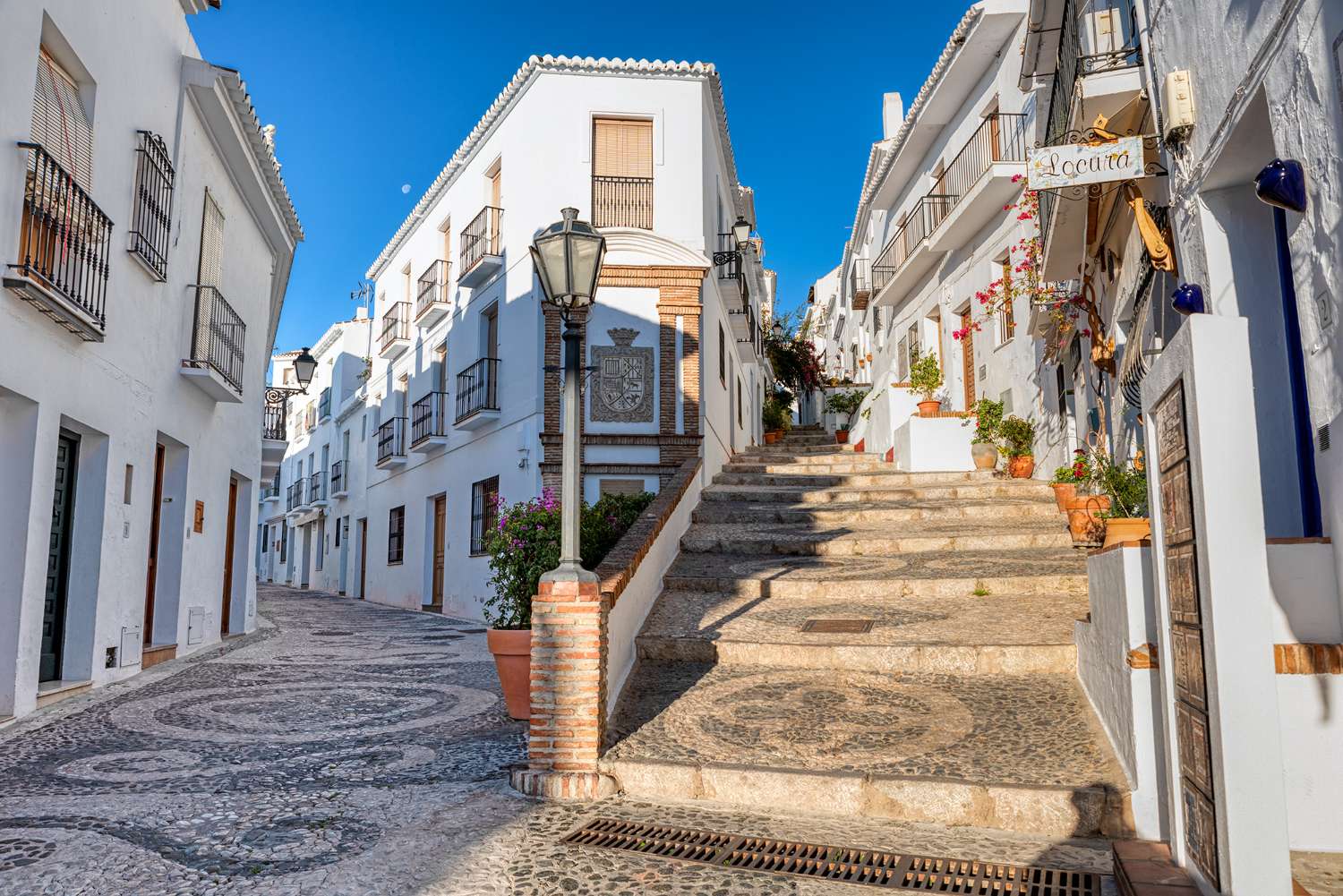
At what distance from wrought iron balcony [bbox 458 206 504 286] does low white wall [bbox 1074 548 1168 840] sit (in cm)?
1357

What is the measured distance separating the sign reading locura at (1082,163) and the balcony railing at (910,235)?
10.8 metres

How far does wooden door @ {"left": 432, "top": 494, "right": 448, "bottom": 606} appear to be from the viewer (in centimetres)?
1903

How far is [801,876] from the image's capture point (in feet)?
11.6

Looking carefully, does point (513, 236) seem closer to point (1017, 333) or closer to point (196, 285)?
point (196, 285)

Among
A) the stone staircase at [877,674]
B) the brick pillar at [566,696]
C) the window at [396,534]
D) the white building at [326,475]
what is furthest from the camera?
the white building at [326,475]

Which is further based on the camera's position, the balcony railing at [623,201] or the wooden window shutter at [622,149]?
the wooden window shutter at [622,149]

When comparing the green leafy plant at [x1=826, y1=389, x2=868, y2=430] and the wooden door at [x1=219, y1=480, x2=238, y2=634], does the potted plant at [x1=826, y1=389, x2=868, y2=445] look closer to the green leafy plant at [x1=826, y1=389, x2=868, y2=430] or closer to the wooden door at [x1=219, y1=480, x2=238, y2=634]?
the green leafy plant at [x1=826, y1=389, x2=868, y2=430]

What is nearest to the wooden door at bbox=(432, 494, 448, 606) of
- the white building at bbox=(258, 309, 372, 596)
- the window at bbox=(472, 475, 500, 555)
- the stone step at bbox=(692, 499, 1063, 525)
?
the window at bbox=(472, 475, 500, 555)

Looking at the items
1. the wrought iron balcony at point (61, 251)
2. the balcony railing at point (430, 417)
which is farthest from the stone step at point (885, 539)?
the balcony railing at point (430, 417)

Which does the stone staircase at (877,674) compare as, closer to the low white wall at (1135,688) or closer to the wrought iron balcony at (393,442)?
the low white wall at (1135,688)

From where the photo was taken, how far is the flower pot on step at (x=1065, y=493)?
9.40m

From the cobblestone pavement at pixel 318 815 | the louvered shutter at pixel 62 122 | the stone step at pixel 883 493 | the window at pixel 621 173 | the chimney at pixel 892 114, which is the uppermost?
the chimney at pixel 892 114

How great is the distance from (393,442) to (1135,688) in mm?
19850

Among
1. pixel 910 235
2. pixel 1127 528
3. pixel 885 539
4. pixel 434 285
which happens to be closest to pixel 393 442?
pixel 434 285
